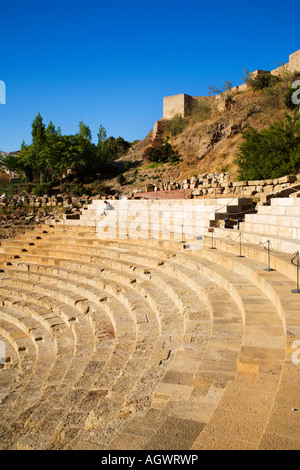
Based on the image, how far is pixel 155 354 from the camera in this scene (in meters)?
4.27

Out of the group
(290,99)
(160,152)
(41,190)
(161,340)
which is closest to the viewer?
(161,340)

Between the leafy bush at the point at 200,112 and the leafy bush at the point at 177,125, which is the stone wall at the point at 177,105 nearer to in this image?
the leafy bush at the point at 200,112

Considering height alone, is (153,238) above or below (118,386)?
above

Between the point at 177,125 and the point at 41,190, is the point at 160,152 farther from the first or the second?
the point at 41,190

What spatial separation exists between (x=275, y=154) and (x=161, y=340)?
1426cm

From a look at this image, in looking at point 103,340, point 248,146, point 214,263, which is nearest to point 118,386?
point 103,340

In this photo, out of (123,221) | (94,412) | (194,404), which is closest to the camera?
(194,404)

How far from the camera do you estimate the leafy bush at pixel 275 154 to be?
621 inches

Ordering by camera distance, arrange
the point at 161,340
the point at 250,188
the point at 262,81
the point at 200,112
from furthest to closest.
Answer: the point at 200,112, the point at 262,81, the point at 250,188, the point at 161,340

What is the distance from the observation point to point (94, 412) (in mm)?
3158

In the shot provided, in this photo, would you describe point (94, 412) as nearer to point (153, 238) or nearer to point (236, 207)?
point (153, 238)

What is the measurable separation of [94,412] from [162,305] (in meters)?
2.90

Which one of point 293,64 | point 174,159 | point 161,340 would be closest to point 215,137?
point 174,159

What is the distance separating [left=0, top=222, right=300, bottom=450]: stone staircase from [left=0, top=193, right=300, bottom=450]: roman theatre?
0.06 feet
